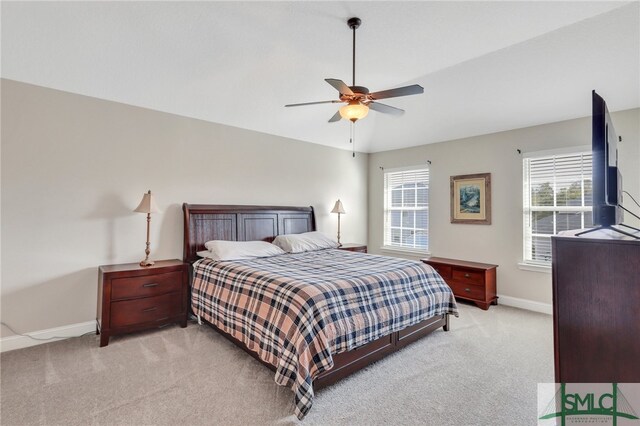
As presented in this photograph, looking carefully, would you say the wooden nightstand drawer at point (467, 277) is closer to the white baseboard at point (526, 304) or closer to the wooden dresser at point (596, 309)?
the white baseboard at point (526, 304)

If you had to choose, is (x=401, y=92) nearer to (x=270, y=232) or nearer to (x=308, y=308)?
(x=308, y=308)

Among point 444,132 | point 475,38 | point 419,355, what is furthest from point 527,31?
point 419,355

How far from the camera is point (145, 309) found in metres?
3.21

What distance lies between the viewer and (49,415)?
1975 millimetres

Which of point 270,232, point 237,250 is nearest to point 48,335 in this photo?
point 237,250

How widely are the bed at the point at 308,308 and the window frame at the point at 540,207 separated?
1.68 meters

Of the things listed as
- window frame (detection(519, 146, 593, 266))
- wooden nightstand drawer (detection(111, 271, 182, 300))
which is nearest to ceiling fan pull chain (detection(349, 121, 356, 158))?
window frame (detection(519, 146, 593, 266))

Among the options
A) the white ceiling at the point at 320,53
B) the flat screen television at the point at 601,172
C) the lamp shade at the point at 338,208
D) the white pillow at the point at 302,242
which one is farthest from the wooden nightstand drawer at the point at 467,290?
the flat screen television at the point at 601,172

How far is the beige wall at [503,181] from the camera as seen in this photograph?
3.51 meters

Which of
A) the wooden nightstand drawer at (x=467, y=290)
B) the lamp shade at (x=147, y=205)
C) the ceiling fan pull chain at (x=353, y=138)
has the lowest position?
the wooden nightstand drawer at (x=467, y=290)

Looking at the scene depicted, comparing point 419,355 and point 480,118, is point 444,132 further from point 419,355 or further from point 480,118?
point 419,355

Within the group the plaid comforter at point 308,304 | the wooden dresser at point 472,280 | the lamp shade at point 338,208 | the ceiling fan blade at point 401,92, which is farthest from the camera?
the lamp shade at point 338,208

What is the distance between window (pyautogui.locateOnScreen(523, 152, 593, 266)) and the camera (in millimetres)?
3807

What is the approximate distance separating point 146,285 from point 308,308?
2.04m
